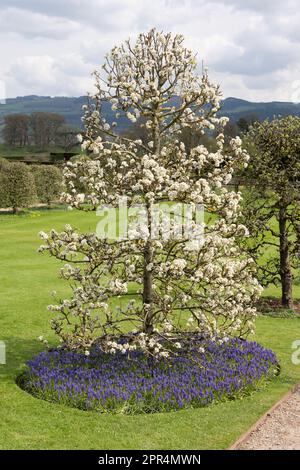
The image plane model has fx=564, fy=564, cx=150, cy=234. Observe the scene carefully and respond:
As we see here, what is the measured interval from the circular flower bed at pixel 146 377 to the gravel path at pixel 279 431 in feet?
4.63

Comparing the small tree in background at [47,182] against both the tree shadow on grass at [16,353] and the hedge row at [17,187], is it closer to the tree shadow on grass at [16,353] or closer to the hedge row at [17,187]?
the hedge row at [17,187]

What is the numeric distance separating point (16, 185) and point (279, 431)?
189 ft

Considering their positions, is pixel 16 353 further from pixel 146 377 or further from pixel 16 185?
pixel 16 185

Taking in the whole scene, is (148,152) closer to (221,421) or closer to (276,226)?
(221,421)

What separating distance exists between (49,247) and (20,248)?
28.2 m

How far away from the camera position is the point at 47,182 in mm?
73812

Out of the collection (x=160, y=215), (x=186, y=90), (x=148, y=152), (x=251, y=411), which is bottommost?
(x=251, y=411)

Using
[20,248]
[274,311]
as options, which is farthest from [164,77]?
[20,248]

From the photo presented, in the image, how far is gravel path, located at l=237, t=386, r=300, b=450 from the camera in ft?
39.3

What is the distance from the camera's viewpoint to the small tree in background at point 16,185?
6631 cm

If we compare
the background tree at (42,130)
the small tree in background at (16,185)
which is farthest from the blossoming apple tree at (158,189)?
the background tree at (42,130)

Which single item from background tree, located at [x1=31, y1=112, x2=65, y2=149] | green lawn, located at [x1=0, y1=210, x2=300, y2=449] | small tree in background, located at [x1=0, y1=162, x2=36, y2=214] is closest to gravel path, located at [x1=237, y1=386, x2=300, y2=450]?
green lawn, located at [x1=0, y1=210, x2=300, y2=449]
